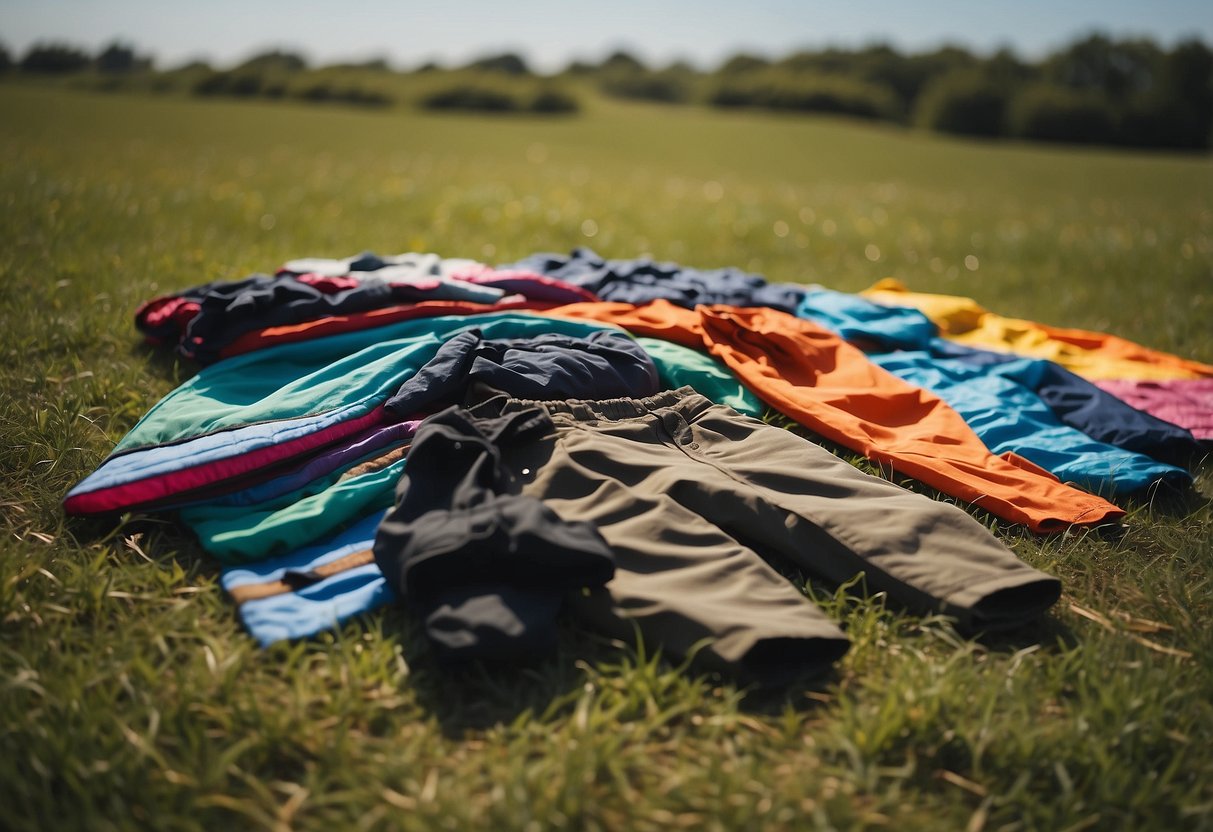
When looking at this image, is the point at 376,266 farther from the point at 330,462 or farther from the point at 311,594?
the point at 311,594

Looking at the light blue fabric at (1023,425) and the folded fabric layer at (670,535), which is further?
the light blue fabric at (1023,425)

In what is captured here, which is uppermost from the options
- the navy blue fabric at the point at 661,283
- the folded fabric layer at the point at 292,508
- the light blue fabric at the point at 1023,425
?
the navy blue fabric at the point at 661,283

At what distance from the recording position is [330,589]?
8.05 feet

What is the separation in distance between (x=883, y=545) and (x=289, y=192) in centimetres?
813

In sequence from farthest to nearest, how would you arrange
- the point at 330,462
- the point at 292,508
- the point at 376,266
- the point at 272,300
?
the point at 376,266 < the point at 272,300 < the point at 330,462 < the point at 292,508

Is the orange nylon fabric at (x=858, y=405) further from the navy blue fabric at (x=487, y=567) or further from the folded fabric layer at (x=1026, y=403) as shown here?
the navy blue fabric at (x=487, y=567)

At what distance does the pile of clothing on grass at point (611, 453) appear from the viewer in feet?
7.43

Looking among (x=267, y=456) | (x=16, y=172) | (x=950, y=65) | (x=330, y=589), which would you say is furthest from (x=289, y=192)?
(x=950, y=65)

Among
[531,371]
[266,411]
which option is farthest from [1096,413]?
[266,411]

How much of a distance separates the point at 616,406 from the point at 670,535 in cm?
80

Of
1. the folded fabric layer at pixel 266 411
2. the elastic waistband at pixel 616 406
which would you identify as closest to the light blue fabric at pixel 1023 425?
the elastic waistband at pixel 616 406

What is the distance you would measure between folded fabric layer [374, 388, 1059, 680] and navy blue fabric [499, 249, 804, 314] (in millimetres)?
1551

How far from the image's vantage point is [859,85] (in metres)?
65.3

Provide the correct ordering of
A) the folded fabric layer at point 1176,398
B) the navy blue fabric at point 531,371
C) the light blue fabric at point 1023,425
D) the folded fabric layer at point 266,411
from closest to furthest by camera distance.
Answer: the folded fabric layer at point 266,411
the navy blue fabric at point 531,371
the light blue fabric at point 1023,425
the folded fabric layer at point 1176,398
